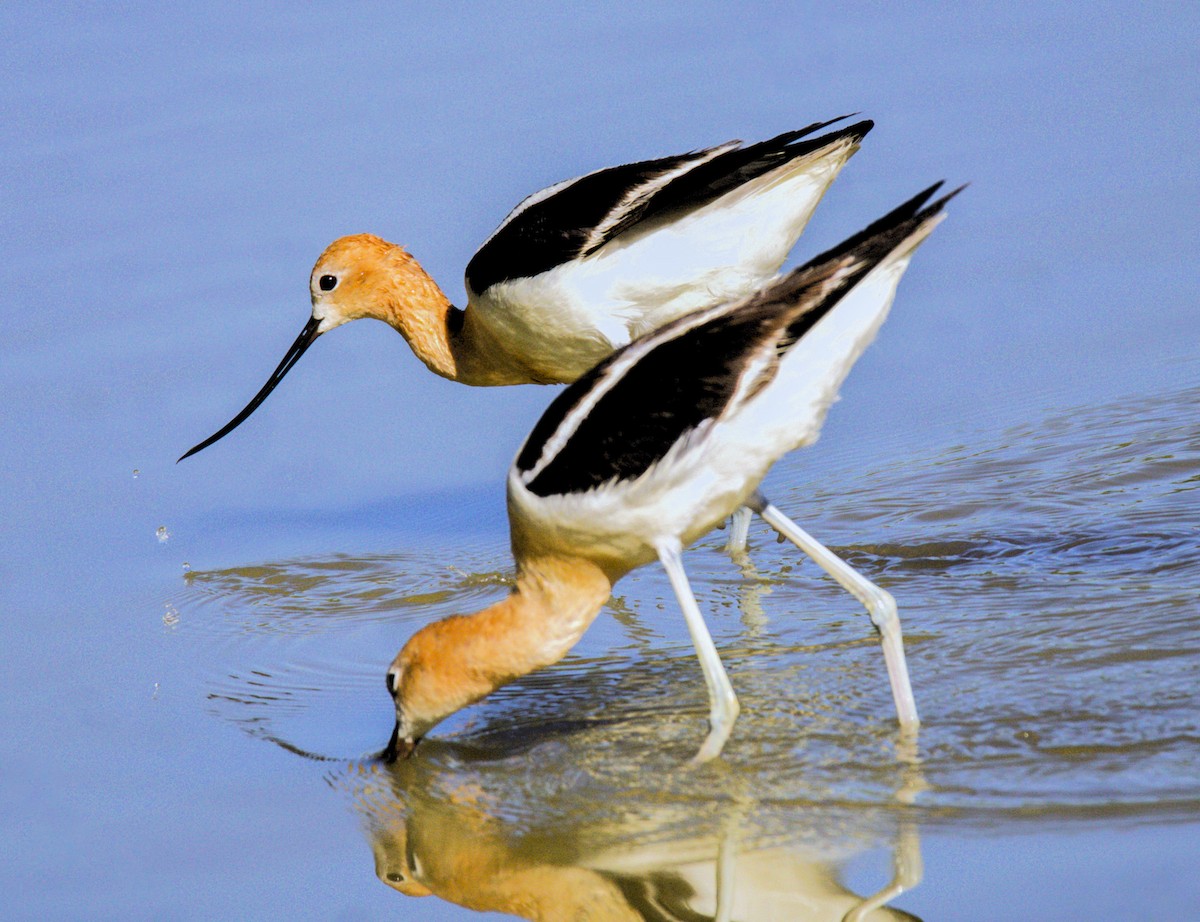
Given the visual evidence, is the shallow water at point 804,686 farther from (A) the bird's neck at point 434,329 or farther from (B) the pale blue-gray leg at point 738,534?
(A) the bird's neck at point 434,329

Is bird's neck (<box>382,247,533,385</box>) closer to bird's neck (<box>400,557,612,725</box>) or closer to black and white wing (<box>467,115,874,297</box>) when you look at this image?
black and white wing (<box>467,115,874,297</box>)

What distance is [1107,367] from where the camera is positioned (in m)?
8.34

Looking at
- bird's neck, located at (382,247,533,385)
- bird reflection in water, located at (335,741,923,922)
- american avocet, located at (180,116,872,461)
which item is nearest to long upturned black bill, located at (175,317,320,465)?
bird's neck, located at (382,247,533,385)

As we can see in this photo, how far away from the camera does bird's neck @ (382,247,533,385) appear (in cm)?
811

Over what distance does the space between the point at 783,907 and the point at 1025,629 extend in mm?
2052

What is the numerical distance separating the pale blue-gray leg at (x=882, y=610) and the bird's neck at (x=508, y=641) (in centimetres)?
75

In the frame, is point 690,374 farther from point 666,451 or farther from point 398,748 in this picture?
point 398,748

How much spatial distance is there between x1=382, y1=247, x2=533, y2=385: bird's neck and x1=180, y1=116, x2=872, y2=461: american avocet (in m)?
0.24

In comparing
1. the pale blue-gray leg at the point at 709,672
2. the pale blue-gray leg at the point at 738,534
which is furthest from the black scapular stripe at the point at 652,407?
the pale blue-gray leg at the point at 738,534

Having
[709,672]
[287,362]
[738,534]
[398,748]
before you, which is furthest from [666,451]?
[287,362]

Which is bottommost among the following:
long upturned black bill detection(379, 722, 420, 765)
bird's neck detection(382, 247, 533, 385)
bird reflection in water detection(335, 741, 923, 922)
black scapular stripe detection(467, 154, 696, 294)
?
bird reflection in water detection(335, 741, 923, 922)

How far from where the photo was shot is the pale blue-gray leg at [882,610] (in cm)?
543

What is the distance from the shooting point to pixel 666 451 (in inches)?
199

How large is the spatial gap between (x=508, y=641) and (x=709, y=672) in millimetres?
649
